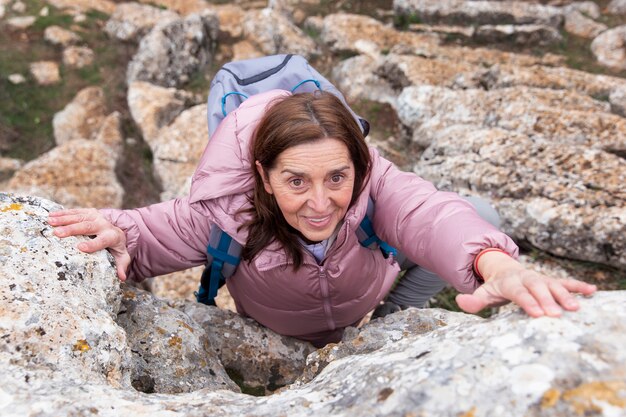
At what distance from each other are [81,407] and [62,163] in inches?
446

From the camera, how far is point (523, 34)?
44.3ft

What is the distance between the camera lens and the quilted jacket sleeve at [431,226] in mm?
2891

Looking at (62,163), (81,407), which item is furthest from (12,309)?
(62,163)

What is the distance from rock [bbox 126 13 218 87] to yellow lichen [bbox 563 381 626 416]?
15.8m

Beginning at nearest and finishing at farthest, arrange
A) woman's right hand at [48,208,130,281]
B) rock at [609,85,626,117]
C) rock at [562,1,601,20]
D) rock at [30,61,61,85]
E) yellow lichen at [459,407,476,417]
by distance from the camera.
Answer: yellow lichen at [459,407,476,417], woman's right hand at [48,208,130,281], rock at [609,85,626,117], rock at [562,1,601,20], rock at [30,61,61,85]

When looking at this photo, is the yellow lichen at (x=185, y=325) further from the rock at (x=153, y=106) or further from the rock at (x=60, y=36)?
the rock at (x=60, y=36)

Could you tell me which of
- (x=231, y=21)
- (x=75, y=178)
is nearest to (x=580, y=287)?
(x=75, y=178)

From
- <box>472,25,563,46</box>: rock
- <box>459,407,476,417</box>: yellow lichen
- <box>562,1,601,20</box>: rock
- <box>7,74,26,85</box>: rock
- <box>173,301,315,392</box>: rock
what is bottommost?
<box>7,74,26,85</box>: rock

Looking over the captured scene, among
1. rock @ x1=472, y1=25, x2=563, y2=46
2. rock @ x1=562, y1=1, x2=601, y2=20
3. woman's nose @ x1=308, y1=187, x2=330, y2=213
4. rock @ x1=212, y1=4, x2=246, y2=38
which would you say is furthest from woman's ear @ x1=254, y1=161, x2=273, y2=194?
rock @ x1=212, y1=4, x2=246, y2=38

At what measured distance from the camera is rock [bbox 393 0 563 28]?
14.3 m

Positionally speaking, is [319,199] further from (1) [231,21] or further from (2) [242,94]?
(1) [231,21]

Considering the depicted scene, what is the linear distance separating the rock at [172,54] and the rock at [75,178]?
395cm

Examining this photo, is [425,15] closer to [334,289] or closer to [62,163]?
[62,163]

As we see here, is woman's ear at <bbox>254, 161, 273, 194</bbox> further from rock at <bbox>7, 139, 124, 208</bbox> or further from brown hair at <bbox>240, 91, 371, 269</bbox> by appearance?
rock at <bbox>7, 139, 124, 208</bbox>
